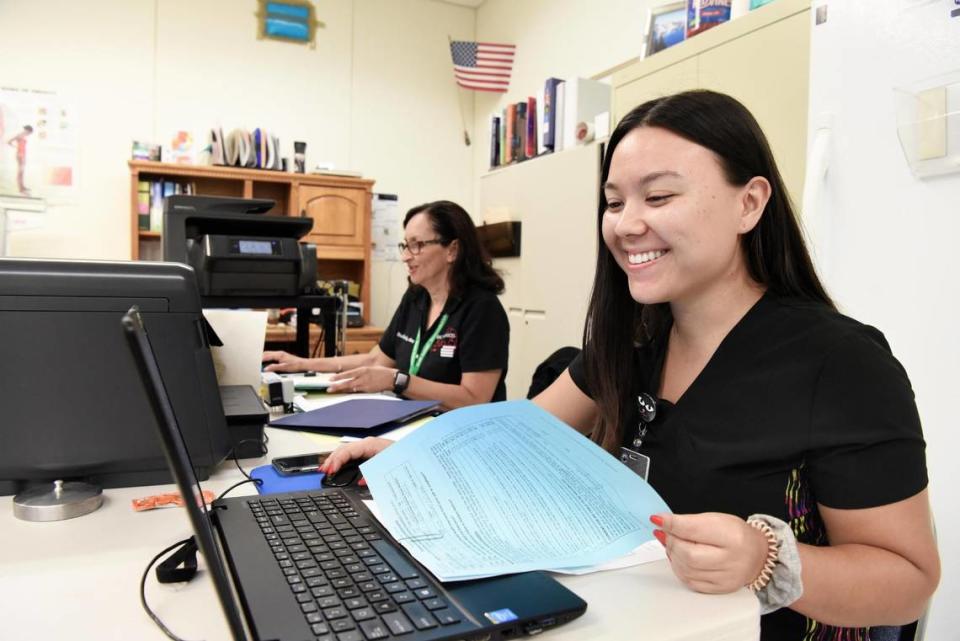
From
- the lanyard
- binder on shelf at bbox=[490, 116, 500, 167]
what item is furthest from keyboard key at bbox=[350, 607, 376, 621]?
binder on shelf at bbox=[490, 116, 500, 167]

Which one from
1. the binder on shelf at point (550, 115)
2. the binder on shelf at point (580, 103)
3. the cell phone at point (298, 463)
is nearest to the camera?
the cell phone at point (298, 463)

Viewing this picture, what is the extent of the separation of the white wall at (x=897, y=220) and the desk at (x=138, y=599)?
0.91 m

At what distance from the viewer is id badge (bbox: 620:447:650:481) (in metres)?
0.97

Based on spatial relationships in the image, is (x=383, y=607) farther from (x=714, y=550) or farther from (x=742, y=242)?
(x=742, y=242)

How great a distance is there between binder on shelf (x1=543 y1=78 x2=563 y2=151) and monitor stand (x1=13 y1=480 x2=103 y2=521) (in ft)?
8.94

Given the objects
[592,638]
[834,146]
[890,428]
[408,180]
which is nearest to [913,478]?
[890,428]

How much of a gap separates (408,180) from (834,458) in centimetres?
410

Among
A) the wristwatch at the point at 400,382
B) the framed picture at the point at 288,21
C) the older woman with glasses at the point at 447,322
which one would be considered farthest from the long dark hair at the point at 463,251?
the framed picture at the point at 288,21

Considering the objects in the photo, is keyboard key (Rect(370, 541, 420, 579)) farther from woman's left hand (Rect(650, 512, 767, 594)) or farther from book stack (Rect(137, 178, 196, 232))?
book stack (Rect(137, 178, 196, 232))

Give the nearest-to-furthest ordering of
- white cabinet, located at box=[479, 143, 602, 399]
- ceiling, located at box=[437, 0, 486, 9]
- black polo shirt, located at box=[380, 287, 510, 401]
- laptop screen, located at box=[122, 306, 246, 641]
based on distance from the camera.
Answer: laptop screen, located at box=[122, 306, 246, 641] → black polo shirt, located at box=[380, 287, 510, 401] → white cabinet, located at box=[479, 143, 602, 399] → ceiling, located at box=[437, 0, 486, 9]

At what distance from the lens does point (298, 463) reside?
1.08 meters

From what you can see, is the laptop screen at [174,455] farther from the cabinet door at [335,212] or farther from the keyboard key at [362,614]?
the cabinet door at [335,212]

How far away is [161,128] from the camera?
3949mm

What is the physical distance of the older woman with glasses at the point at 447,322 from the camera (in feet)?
7.21
